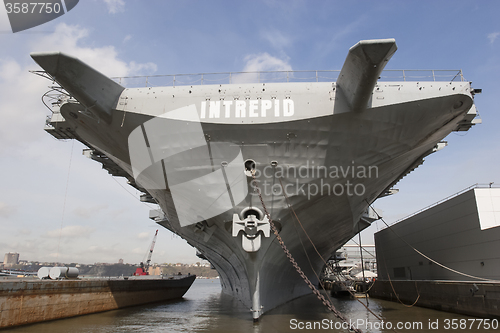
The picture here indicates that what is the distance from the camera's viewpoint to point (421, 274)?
15.7 m

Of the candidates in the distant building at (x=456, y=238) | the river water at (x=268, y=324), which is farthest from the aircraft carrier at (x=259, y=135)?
the distant building at (x=456, y=238)

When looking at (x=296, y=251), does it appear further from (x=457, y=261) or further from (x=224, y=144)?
(x=457, y=261)

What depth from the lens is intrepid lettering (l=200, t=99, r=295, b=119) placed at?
8258 mm

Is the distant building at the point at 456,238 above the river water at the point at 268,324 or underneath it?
above

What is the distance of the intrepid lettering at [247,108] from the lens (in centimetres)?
826

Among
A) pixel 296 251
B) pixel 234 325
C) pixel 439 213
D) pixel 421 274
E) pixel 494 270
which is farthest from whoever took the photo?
pixel 421 274

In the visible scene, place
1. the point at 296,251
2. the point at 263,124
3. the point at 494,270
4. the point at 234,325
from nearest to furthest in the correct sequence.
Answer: the point at 263,124, the point at 234,325, the point at 494,270, the point at 296,251

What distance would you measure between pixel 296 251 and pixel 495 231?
22.0ft

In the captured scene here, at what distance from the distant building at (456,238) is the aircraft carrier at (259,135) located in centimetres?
385

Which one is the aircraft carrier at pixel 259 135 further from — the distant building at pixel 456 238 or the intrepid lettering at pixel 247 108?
the distant building at pixel 456 238

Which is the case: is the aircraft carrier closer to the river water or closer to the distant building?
the river water

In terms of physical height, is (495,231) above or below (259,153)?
below

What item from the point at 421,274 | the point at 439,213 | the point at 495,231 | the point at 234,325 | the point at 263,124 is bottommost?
the point at 234,325

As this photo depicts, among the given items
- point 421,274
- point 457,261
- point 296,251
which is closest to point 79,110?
point 296,251
